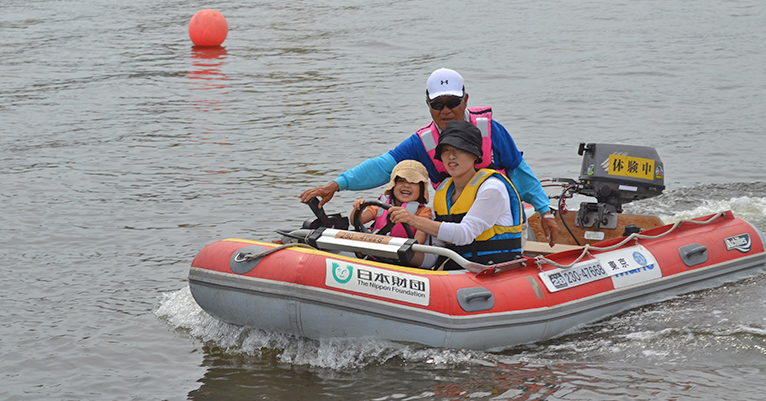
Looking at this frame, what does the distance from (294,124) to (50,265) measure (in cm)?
565

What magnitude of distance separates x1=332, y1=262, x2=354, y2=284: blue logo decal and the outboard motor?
2540 millimetres

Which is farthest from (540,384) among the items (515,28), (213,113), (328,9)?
(328,9)

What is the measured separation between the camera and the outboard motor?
21.4 feet

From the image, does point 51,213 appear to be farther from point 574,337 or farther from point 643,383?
point 643,383

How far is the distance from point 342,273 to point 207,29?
15.5m

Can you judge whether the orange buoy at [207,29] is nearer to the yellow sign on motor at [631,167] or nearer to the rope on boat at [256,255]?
the yellow sign on motor at [631,167]

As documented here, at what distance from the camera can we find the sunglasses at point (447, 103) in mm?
5418

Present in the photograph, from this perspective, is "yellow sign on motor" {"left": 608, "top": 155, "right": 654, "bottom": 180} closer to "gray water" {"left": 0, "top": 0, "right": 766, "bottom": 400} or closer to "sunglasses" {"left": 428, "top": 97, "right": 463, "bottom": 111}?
"gray water" {"left": 0, "top": 0, "right": 766, "bottom": 400}

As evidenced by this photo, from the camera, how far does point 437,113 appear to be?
216 inches

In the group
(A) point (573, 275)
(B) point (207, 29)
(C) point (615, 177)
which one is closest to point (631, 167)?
(C) point (615, 177)

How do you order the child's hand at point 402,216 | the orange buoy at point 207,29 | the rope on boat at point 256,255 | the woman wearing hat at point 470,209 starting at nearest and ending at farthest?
the child's hand at point 402,216, the woman wearing hat at point 470,209, the rope on boat at point 256,255, the orange buoy at point 207,29

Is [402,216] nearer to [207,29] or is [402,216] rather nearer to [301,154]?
[301,154]

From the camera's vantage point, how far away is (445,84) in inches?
213

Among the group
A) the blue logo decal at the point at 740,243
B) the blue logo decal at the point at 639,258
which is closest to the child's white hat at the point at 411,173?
the blue logo decal at the point at 639,258
